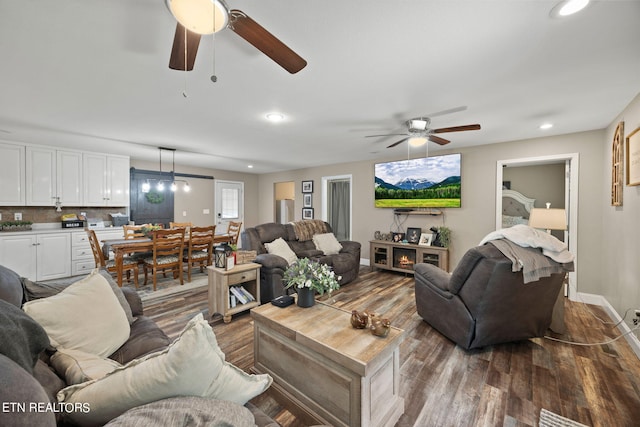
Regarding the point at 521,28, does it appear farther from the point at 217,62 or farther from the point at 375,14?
the point at 217,62

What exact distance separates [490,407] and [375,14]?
255 cm

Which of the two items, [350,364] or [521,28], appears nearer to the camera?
[350,364]

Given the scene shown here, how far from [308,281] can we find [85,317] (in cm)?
129

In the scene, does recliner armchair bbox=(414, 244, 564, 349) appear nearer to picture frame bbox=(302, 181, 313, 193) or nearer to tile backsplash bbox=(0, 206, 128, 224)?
picture frame bbox=(302, 181, 313, 193)

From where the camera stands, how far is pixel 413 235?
15.9 ft

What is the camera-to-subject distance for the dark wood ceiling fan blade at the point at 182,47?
1.27 m

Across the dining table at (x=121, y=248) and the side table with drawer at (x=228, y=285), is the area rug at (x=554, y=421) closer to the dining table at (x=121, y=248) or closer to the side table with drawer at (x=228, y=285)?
the side table with drawer at (x=228, y=285)

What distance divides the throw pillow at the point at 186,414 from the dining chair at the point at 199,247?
380 cm

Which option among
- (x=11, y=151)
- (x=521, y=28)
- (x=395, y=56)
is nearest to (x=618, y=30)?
(x=521, y=28)

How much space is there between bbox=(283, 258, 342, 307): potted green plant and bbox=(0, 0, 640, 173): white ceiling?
1.55 meters

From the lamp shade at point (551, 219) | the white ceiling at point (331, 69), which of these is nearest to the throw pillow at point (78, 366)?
the white ceiling at point (331, 69)

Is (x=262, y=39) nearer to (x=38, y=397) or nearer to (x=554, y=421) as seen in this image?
(x=38, y=397)

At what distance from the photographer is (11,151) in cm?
405

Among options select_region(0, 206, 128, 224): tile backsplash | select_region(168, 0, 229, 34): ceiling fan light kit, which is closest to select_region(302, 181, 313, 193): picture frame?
select_region(0, 206, 128, 224): tile backsplash
